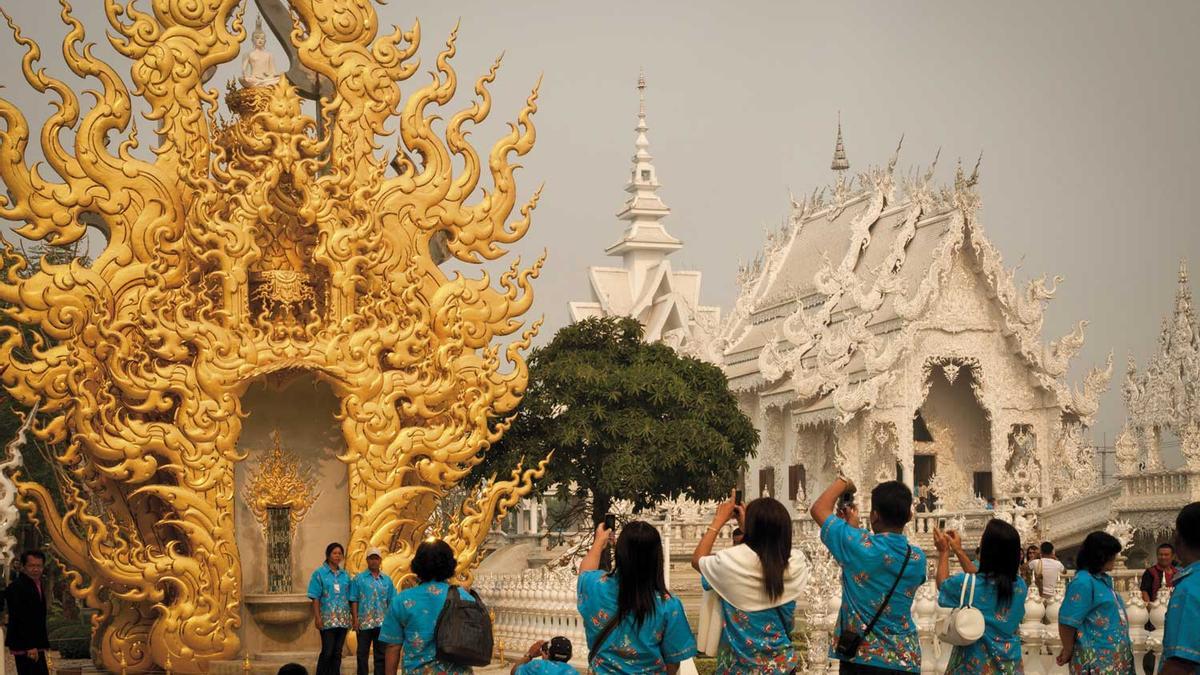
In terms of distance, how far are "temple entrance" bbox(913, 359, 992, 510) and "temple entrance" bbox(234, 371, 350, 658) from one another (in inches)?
885

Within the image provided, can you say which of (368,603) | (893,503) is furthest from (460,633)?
(368,603)

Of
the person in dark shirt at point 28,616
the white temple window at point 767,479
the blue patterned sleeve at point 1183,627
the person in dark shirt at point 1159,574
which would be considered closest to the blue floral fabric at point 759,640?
the blue patterned sleeve at point 1183,627

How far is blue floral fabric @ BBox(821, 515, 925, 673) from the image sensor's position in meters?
7.81

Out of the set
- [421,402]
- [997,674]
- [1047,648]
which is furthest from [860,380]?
[997,674]

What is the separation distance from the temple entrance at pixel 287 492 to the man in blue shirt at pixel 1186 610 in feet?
35.1

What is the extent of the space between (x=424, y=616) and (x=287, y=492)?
28.5ft

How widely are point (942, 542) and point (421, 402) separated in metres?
8.84

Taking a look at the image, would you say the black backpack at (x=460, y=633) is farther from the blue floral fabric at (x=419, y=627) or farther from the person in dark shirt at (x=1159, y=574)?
the person in dark shirt at (x=1159, y=574)

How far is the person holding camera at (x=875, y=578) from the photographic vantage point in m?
7.79

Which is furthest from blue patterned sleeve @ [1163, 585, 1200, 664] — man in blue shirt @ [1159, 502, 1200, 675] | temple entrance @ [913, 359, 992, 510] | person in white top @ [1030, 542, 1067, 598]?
temple entrance @ [913, 359, 992, 510]

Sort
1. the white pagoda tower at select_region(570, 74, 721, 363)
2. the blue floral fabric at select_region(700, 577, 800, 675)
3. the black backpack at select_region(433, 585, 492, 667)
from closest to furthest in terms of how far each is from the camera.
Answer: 1. the blue floral fabric at select_region(700, 577, 800, 675)
2. the black backpack at select_region(433, 585, 492, 667)
3. the white pagoda tower at select_region(570, 74, 721, 363)

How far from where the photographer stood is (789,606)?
779cm

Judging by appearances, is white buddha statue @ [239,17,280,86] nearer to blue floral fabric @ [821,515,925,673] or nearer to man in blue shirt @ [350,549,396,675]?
man in blue shirt @ [350,549,396,675]

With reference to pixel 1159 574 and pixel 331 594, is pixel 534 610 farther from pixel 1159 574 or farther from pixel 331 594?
pixel 1159 574
